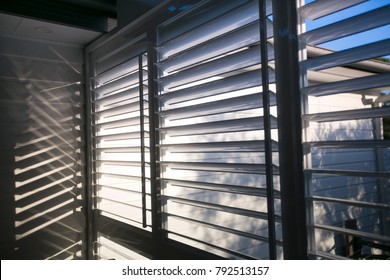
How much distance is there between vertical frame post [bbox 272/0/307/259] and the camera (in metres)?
1.25

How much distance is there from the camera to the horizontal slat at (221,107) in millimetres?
1442

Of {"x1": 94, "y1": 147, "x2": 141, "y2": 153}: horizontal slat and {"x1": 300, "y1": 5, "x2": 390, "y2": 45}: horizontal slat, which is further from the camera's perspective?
{"x1": 94, "y1": 147, "x2": 141, "y2": 153}: horizontal slat

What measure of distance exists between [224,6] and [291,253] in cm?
113

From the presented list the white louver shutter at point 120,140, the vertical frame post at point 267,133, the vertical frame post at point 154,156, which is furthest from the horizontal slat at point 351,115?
the white louver shutter at point 120,140

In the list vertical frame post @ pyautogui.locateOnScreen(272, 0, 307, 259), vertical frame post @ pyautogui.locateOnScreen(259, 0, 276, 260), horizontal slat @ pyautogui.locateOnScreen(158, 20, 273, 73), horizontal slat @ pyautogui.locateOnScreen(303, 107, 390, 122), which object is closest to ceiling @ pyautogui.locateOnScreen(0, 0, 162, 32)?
horizontal slat @ pyautogui.locateOnScreen(158, 20, 273, 73)

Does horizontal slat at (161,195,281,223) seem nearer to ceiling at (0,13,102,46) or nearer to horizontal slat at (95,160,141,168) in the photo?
horizontal slat at (95,160,141,168)

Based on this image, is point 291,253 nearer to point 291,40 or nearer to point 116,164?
point 291,40

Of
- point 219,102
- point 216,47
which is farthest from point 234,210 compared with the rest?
point 216,47

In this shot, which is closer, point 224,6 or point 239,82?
point 239,82

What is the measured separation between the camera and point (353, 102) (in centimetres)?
122

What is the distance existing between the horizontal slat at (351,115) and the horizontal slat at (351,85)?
7cm

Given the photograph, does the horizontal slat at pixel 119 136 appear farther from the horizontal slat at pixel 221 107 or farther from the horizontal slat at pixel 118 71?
the horizontal slat at pixel 118 71
